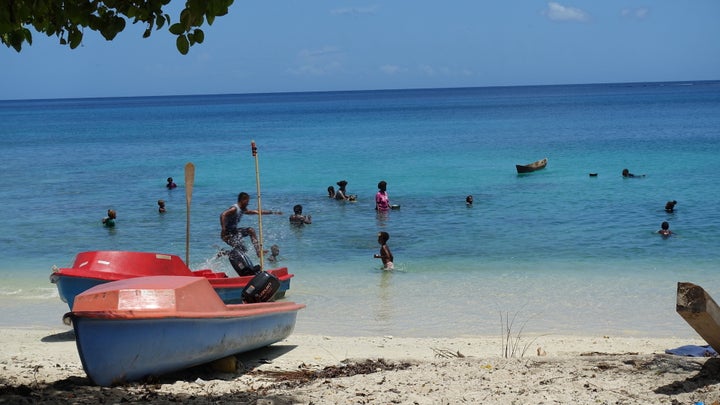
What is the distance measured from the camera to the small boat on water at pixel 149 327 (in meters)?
7.34

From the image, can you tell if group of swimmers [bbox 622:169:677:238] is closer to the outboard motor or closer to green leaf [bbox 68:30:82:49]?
the outboard motor

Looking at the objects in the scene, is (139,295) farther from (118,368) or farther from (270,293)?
(270,293)

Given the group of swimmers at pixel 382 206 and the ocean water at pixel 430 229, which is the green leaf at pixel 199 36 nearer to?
the ocean water at pixel 430 229

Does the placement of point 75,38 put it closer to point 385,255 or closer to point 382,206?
point 385,255

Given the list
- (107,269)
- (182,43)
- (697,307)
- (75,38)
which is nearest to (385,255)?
(107,269)

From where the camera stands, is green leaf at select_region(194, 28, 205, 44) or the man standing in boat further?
the man standing in boat

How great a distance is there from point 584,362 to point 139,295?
3.90 m

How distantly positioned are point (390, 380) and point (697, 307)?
2561 mm

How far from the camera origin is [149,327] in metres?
7.54

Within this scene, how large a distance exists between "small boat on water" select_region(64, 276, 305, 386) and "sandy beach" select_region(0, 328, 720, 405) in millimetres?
176

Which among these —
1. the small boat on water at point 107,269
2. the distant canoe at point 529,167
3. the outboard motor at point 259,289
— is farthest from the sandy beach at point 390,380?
the distant canoe at point 529,167

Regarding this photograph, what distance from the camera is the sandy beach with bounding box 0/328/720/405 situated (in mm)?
6555

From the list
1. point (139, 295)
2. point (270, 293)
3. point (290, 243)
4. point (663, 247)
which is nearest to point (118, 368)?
point (139, 295)

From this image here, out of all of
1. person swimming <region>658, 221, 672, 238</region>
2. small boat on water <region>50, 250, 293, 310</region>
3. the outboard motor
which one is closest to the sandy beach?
the outboard motor
